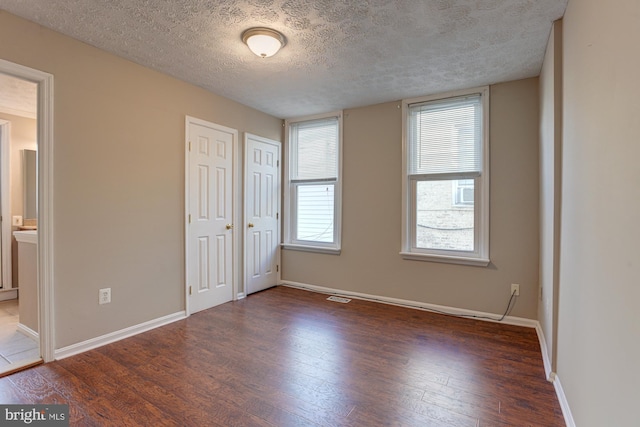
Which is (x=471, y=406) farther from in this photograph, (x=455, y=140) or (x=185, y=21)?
(x=185, y=21)

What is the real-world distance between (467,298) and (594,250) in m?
2.16

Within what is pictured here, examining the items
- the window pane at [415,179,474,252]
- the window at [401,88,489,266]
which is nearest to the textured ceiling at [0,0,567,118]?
the window at [401,88,489,266]

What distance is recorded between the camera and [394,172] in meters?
3.81

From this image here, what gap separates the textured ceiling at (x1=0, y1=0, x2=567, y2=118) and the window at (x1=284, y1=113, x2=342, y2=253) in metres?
0.99


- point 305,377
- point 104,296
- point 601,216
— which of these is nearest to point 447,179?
point 601,216

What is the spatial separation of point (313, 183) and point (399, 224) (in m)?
1.36

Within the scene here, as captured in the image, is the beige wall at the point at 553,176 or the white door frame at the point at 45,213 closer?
the beige wall at the point at 553,176

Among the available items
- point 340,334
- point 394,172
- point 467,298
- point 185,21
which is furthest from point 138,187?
point 467,298

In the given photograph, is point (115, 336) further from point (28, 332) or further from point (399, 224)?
point (399, 224)

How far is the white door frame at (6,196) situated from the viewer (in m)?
3.86

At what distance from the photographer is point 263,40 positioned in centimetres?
229

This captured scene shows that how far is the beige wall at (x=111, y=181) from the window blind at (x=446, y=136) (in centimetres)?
249

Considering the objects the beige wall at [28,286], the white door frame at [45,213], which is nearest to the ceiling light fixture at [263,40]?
the white door frame at [45,213]

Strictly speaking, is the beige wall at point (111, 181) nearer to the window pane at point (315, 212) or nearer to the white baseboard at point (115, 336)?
the white baseboard at point (115, 336)
